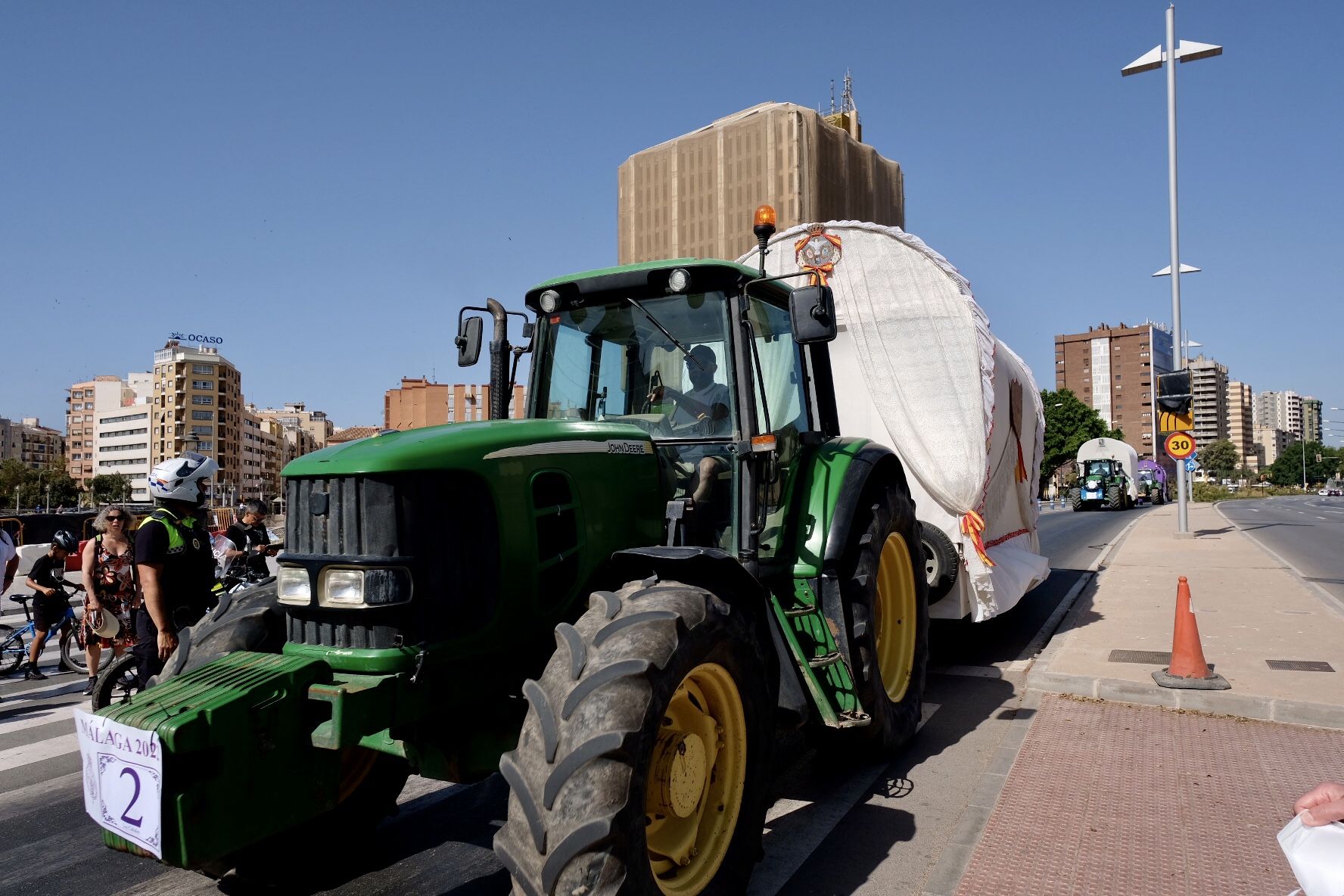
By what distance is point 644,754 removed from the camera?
2861 mm

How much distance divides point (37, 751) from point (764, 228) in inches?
242

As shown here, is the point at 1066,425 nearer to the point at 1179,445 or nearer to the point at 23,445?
the point at 1179,445

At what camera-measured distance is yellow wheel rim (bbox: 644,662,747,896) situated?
10.2 ft

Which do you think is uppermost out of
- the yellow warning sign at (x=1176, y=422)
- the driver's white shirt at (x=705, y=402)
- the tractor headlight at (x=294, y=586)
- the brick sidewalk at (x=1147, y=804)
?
the yellow warning sign at (x=1176, y=422)

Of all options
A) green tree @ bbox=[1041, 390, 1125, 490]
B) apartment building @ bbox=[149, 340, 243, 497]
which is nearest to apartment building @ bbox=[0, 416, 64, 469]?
apartment building @ bbox=[149, 340, 243, 497]

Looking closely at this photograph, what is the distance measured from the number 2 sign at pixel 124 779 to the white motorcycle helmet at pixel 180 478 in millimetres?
2474

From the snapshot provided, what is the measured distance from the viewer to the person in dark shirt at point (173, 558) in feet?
16.5

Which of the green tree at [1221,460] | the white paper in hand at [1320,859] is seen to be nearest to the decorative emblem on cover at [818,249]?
the white paper in hand at [1320,859]

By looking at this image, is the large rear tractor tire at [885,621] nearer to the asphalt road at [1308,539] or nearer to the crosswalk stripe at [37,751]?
the crosswalk stripe at [37,751]

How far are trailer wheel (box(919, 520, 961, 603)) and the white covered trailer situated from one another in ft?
0.04

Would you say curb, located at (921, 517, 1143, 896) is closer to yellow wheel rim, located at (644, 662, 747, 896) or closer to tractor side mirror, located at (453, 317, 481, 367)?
yellow wheel rim, located at (644, 662, 747, 896)

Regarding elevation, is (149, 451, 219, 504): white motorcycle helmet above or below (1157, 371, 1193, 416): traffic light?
below

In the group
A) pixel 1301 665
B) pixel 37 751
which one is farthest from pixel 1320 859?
pixel 37 751

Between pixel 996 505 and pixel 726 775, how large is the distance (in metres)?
5.60
